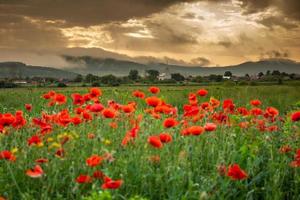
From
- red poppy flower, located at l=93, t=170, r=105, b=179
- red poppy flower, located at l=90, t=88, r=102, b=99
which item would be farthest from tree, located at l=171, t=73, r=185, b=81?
red poppy flower, located at l=93, t=170, r=105, b=179

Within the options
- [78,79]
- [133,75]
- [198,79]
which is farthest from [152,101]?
[133,75]

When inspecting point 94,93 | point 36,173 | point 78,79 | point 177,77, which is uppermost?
point 94,93

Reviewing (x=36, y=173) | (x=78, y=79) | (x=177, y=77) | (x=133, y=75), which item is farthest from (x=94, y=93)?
(x=177, y=77)

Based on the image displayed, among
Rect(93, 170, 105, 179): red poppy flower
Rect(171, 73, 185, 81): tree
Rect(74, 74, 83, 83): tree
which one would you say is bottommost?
Rect(74, 74, 83, 83): tree

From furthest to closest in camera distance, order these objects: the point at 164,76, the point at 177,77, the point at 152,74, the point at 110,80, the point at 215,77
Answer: the point at 152,74
the point at 164,76
the point at 177,77
the point at 215,77
the point at 110,80

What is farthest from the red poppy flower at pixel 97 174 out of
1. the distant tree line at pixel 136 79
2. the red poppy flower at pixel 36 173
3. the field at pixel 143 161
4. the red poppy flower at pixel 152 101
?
the distant tree line at pixel 136 79

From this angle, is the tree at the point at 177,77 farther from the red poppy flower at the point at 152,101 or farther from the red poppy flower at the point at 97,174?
the red poppy flower at the point at 97,174

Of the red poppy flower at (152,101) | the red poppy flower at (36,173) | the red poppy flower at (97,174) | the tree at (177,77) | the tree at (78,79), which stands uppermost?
the red poppy flower at (152,101)

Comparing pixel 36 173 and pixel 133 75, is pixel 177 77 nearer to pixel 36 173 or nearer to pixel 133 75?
pixel 133 75

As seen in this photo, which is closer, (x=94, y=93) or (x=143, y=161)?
(x=143, y=161)

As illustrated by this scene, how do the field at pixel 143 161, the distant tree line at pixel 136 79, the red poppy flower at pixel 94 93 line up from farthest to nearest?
the distant tree line at pixel 136 79, the red poppy flower at pixel 94 93, the field at pixel 143 161

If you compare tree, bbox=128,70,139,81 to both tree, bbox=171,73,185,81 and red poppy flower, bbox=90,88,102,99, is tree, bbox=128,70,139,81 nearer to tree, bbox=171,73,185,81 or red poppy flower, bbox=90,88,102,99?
tree, bbox=171,73,185,81

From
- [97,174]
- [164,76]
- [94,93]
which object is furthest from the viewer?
[164,76]

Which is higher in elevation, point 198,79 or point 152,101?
point 152,101
